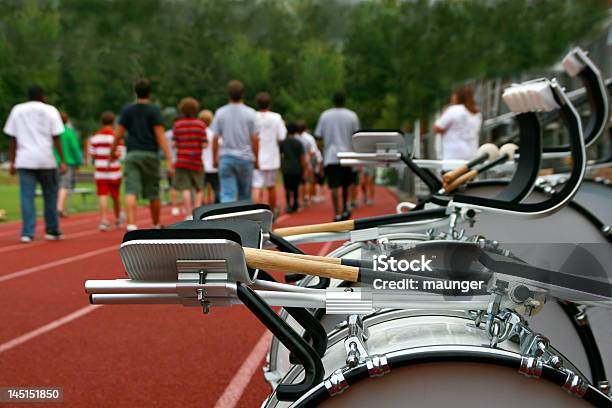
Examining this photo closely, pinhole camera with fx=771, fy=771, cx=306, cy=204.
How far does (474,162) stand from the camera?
11.0ft

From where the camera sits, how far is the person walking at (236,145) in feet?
32.8

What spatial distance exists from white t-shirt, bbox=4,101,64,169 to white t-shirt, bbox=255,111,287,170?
3222 millimetres

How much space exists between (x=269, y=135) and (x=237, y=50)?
200 ft

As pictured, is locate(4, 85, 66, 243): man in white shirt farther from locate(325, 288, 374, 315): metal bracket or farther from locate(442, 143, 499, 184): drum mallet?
locate(325, 288, 374, 315): metal bracket

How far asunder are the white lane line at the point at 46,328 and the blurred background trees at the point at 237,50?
682cm

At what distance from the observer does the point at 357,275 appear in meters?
1.62

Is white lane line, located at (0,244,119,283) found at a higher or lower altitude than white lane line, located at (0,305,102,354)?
lower

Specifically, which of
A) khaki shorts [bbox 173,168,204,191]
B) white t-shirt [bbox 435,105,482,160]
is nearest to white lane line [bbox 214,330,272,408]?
white t-shirt [bbox 435,105,482,160]

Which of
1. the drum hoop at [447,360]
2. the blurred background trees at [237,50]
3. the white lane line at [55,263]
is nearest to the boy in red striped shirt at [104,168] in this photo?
the white lane line at [55,263]

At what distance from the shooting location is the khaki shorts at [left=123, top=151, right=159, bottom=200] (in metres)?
9.46

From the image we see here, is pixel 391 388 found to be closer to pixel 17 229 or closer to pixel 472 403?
pixel 472 403

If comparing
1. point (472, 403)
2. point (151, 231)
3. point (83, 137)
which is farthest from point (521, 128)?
point (83, 137)

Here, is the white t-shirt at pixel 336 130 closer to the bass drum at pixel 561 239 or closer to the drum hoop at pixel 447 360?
the bass drum at pixel 561 239

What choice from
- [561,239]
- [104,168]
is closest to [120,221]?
[104,168]
